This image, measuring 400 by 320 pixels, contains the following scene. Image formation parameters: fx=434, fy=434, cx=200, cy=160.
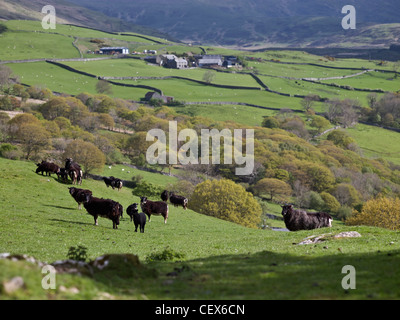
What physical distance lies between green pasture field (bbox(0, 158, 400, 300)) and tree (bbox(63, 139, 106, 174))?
28.2 meters

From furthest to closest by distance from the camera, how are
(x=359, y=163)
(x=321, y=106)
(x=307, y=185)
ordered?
(x=321, y=106) → (x=359, y=163) → (x=307, y=185)

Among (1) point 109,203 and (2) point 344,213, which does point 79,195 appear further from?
(2) point 344,213

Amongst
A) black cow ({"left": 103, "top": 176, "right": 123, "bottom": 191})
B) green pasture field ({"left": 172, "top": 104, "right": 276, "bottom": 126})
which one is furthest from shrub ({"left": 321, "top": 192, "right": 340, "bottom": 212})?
green pasture field ({"left": 172, "top": 104, "right": 276, "bottom": 126})

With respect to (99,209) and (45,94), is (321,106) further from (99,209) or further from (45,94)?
(99,209)

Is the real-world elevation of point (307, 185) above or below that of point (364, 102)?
below

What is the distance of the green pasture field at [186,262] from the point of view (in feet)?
37.9

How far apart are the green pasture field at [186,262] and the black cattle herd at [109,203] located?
2.99 ft

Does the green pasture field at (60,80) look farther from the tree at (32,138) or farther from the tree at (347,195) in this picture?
the tree at (347,195)

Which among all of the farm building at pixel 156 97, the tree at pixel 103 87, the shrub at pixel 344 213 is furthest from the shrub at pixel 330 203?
the tree at pixel 103 87

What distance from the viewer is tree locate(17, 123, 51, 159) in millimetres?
71312

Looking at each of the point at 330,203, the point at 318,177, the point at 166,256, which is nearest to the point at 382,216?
the point at 330,203
